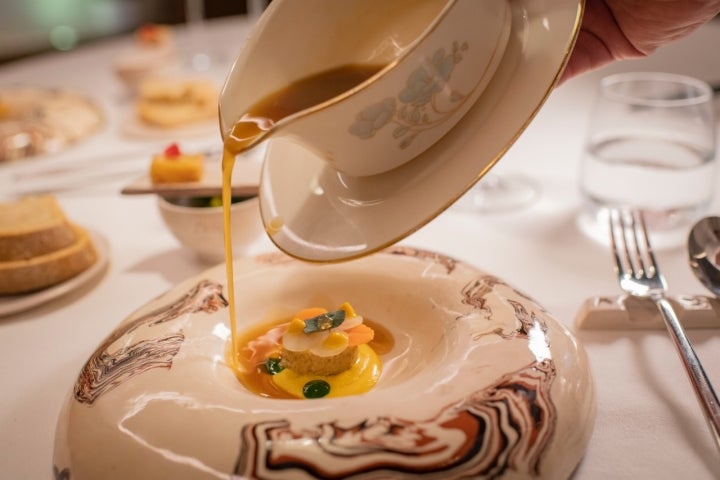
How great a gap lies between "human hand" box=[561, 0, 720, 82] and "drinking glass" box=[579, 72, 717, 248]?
140 mm

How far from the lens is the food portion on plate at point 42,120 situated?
5.89 feet

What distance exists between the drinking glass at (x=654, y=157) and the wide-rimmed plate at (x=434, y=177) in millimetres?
454

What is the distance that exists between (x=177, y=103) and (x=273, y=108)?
4.01 feet

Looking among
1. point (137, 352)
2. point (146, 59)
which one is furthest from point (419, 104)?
point (146, 59)

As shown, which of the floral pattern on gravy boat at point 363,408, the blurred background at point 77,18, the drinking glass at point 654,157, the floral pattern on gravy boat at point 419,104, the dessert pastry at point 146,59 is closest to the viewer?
the floral pattern on gravy boat at point 363,408

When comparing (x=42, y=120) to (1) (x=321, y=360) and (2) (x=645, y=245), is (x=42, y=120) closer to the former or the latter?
(1) (x=321, y=360)

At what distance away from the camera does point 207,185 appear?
1.17m

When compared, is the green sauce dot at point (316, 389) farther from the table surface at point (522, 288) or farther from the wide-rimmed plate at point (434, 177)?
the table surface at point (522, 288)

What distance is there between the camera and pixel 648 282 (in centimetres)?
102

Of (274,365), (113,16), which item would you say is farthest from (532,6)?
(113,16)

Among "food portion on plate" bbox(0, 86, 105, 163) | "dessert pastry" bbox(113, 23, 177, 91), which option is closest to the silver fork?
"food portion on plate" bbox(0, 86, 105, 163)

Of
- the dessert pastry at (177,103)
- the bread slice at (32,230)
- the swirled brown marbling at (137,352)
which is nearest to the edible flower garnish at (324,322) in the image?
the swirled brown marbling at (137,352)

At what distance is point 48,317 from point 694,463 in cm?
91

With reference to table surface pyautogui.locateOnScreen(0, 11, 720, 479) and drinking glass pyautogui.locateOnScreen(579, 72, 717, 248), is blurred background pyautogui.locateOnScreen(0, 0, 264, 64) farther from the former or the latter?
drinking glass pyautogui.locateOnScreen(579, 72, 717, 248)
